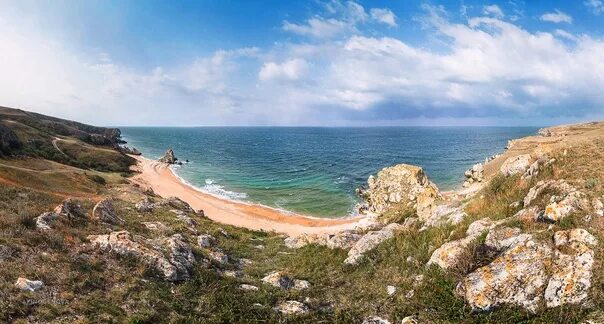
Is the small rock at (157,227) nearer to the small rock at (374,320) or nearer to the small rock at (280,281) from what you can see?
the small rock at (280,281)

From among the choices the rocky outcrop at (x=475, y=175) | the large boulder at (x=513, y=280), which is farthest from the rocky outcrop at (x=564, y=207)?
the rocky outcrop at (x=475, y=175)

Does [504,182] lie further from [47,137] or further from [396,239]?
[47,137]

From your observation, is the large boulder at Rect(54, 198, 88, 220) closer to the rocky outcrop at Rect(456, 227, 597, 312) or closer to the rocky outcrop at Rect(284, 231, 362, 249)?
the rocky outcrop at Rect(284, 231, 362, 249)

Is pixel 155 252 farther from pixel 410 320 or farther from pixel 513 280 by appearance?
pixel 513 280

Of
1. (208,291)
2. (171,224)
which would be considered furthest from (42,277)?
(171,224)

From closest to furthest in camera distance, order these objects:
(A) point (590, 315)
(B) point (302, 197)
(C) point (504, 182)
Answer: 1. (A) point (590, 315)
2. (C) point (504, 182)
3. (B) point (302, 197)
